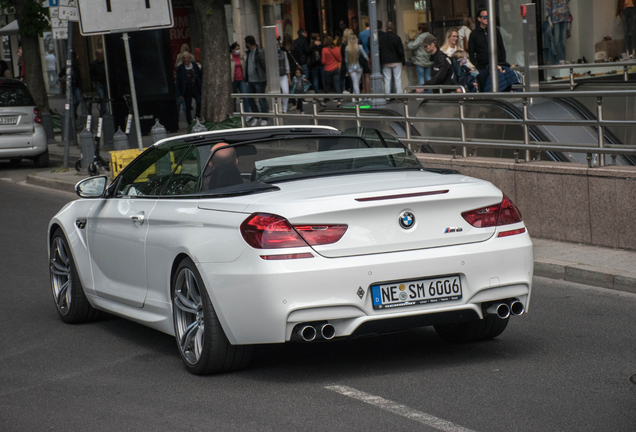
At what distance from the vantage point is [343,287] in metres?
4.93

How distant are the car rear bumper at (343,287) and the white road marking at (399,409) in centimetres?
31

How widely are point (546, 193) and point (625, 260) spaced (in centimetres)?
138

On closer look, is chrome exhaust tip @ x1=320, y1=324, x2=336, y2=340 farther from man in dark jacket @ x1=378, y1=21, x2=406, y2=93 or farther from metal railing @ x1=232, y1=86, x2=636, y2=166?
man in dark jacket @ x1=378, y1=21, x2=406, y2=93

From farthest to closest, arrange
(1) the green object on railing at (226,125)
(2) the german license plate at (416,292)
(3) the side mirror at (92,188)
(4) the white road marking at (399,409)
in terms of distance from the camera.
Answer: (1) the green object on railing at (226,125) < (3) the side mirror at (92,188) < (2) the german license plate at (416,292) < (4) the white road marking at (399,409)

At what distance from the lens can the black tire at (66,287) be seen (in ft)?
23.5

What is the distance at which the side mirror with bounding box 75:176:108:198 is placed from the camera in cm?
685

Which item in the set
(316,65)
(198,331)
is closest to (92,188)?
(198,331)

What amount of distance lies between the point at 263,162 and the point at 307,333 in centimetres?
120

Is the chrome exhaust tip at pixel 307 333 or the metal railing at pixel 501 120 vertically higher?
the metal railing at pixel 501 120

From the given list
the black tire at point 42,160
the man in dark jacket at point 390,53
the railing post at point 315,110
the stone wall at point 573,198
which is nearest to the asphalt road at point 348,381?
the stone wall at point 573,198

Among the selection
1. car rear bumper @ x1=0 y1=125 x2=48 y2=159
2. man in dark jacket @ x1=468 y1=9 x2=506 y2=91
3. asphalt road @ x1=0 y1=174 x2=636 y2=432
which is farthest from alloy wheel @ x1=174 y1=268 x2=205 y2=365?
car rear bumper @ x1=0 y1=125 x2=48 y2=159

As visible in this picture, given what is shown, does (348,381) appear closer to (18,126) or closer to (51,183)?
(51,183)

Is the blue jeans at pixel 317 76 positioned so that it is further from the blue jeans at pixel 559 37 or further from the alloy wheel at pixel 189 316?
the alloy wheel at pixel 189 316

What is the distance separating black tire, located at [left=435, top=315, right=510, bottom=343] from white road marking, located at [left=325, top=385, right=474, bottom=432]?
44.8 inches
